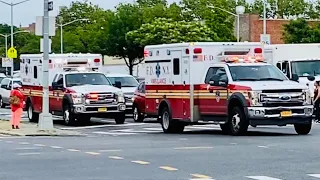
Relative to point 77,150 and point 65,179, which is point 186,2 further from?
point 65,179

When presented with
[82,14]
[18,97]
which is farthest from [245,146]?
[82,14]

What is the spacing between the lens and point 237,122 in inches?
953

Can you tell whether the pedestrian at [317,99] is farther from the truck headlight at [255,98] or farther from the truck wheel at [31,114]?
the truck wheel at [31,114]

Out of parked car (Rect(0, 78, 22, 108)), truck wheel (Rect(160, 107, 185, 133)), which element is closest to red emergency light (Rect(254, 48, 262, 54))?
truck wheel (Rect(160, 107, 185, 133))

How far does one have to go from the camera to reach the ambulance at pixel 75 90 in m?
31.6

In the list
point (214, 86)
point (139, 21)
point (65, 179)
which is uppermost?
point (139, 21)

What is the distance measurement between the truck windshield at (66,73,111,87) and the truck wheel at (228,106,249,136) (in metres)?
9.40

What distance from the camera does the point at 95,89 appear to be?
31812 mm

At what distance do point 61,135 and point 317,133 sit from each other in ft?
25.2

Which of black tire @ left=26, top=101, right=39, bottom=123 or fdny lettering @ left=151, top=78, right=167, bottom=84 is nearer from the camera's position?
fdny lettering @ left=151, top=78, right=167, bottom=84

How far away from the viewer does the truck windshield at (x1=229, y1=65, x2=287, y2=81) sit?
972 inches

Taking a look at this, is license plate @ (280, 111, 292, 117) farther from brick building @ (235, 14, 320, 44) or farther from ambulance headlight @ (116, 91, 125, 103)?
brick building @ (235, 14, 320, 44)

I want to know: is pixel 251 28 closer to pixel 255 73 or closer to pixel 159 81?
pixel 159 81

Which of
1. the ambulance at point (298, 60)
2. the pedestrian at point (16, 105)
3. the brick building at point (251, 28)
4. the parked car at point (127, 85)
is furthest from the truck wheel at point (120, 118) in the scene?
the brick building at point (251, 28)
